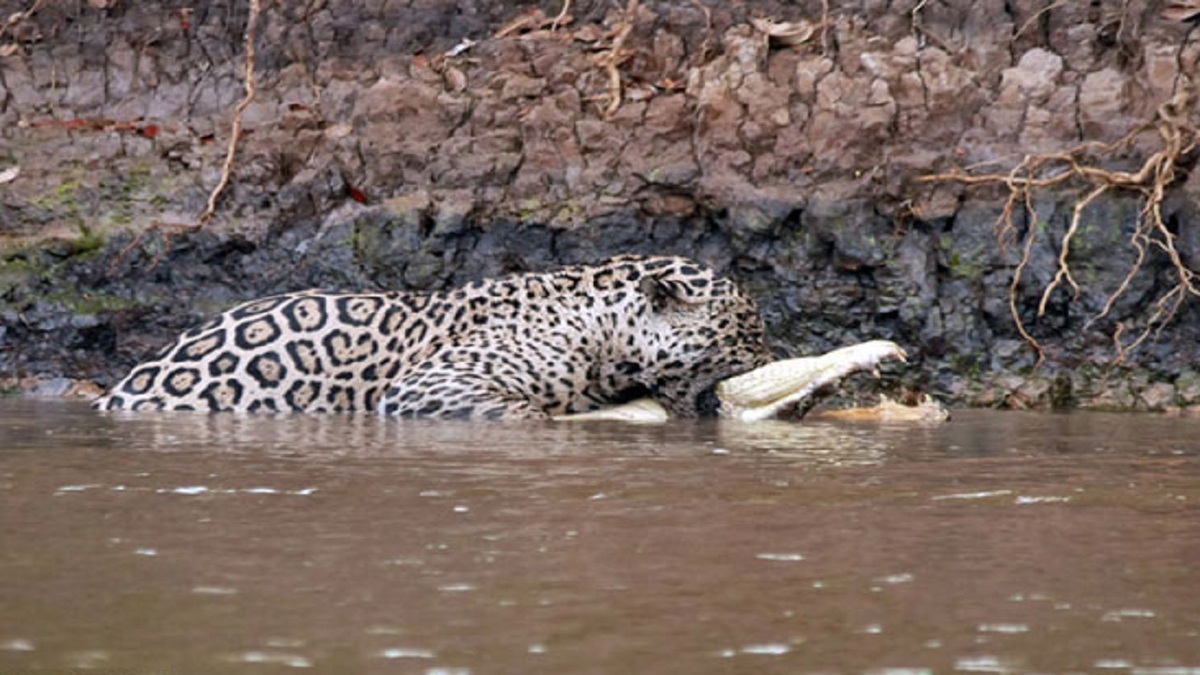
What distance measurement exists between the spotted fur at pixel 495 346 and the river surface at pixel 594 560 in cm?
244

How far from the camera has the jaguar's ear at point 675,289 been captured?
319 inches

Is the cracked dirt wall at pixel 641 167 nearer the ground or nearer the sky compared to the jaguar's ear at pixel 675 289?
nearer the sky

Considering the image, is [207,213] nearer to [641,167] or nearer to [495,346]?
[641,167]

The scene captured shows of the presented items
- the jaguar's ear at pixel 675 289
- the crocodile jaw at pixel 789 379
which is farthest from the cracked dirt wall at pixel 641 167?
the crocodile jaw at pixel 789 379

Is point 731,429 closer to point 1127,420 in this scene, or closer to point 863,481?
point 1127,420

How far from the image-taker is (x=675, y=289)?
26.6ft

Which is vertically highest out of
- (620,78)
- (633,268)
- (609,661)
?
(620,78)

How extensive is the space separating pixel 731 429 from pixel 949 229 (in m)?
2.56

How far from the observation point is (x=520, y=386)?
25.7ft

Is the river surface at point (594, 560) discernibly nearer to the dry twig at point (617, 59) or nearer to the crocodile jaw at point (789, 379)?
the crocodile jaw at point (789, 379)

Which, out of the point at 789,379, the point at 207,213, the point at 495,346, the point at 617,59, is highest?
the point at 617,59

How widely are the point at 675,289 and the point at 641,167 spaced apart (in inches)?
57.1

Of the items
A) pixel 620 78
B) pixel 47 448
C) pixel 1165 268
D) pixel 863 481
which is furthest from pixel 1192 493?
pixel 620 78

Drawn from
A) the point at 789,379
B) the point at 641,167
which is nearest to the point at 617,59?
the point at 641,167
